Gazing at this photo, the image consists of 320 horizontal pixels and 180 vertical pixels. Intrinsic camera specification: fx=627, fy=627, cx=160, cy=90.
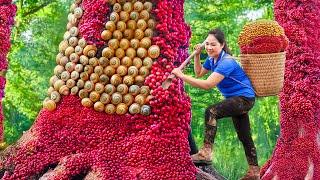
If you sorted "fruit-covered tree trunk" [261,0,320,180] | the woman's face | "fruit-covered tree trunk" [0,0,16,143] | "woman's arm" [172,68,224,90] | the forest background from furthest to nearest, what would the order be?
the forest background, "fruit-covered tree trunk" [261,0,320,180], "fruit-covered tree trunk" [0,0,16,143], the woman's face, "woman's arm" [172,68,224,90]

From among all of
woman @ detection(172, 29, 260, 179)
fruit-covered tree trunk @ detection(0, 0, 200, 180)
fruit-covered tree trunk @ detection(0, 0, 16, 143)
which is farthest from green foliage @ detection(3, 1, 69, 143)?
→ woman @ detection(172, 29, 260, 179)

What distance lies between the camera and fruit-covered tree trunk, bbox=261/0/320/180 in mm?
7414

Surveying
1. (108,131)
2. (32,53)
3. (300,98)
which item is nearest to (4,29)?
(108,131)

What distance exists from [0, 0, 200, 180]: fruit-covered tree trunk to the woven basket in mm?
633

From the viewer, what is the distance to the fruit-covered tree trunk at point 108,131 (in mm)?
5227

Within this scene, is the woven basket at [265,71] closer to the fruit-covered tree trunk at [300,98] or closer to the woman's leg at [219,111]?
the woman's leg at [219,111]

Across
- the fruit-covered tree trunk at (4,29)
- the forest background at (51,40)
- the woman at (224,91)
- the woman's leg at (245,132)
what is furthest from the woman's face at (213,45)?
the forest background at (51,40)

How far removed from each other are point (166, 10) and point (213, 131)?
1.17 metres

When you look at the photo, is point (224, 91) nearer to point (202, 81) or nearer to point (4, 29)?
point (202, 81)

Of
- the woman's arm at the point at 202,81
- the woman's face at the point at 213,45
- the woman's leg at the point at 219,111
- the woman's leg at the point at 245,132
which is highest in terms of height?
the woman's face at the point at 213,45

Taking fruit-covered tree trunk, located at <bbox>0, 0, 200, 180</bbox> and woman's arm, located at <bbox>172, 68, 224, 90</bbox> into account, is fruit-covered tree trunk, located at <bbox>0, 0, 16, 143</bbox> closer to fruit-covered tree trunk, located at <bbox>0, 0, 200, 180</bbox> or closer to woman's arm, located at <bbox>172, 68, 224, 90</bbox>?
fruit-covered tree trunk, located at <bbox>0, 0, 200, 180</bbox>

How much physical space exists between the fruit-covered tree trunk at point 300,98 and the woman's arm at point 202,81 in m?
2.58

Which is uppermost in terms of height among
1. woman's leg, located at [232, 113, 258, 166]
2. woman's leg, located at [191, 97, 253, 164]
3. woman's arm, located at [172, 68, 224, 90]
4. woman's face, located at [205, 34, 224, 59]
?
woman's face, located at [205, 34, 224, 59]

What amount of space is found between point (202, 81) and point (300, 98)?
2.76 m
